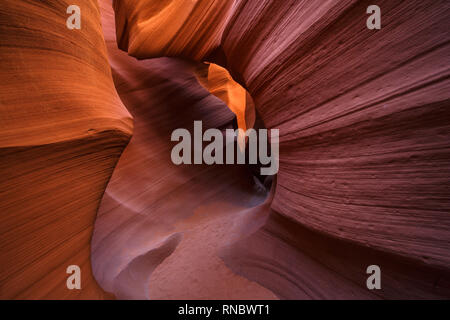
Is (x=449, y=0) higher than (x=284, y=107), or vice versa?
(x=449, y=0)

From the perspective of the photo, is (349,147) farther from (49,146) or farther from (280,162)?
(49,146)

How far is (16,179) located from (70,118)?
0.29 m

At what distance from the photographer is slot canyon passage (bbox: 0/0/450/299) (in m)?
0.75

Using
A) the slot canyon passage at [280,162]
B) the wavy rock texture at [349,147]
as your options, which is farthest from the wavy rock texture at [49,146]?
the wavy rock texture at [349,147]

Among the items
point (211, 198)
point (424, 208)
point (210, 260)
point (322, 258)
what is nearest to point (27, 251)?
point (210, 260)

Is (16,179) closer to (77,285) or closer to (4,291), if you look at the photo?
(4,291)

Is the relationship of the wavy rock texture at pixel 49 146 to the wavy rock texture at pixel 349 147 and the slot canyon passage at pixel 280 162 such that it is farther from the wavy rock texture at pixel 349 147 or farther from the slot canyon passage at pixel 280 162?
the wavy rock texture at pixel 349 147

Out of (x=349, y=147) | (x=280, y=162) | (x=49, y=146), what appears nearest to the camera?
(x=49, y=146)

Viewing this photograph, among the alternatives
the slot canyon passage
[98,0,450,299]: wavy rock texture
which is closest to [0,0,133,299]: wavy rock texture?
the slot canyon passage

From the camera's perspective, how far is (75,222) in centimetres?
97

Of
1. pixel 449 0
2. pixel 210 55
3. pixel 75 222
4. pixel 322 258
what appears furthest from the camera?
pixel 210 55

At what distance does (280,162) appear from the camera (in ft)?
4.95

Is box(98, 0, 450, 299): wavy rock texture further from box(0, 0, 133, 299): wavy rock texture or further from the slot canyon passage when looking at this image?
box(0, 0, 133, 299): wavy rock texture

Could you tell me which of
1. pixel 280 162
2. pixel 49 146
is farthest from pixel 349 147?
pixel 49 146
